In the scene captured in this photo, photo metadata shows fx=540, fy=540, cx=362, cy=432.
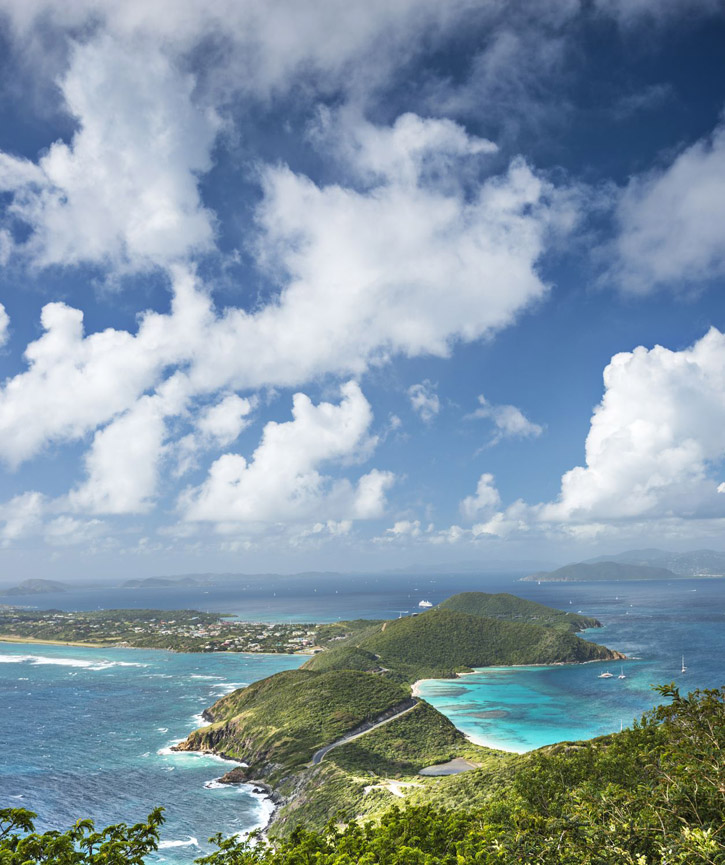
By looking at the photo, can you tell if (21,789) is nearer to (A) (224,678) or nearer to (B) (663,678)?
(A) (224,678)

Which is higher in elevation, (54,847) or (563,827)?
(54,847)

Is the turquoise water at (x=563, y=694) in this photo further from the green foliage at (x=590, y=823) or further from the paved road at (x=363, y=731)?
the green foliage at (x=590, y=823)

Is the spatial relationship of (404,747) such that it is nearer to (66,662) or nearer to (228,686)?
(228,686)

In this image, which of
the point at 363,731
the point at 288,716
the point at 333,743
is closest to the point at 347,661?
the point at 288,716

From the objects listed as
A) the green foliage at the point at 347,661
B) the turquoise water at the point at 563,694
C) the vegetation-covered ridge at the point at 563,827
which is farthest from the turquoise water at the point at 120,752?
the turquoise water at the point at 563,694

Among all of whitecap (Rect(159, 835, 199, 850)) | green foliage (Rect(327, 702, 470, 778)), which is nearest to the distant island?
green foliage (Rect(327, 702, 470, 778))

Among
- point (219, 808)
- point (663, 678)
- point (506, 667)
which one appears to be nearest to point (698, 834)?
point (219, 808)
